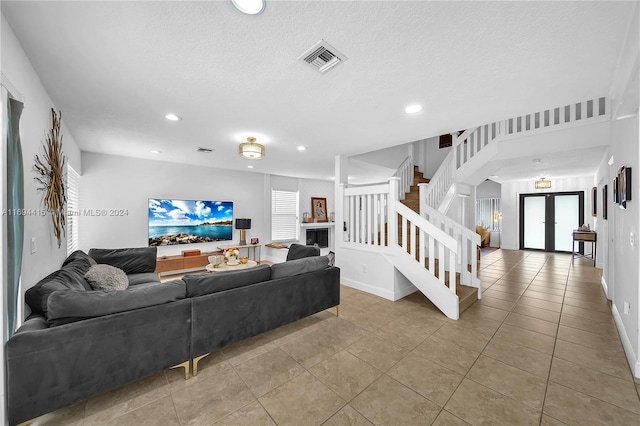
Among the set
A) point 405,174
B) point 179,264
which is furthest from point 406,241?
point 179,264

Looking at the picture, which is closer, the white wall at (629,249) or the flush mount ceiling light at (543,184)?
the white wall at (629,249)

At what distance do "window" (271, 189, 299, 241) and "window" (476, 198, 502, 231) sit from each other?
24.2 ft

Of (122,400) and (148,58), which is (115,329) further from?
(148,58)

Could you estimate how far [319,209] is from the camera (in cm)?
877

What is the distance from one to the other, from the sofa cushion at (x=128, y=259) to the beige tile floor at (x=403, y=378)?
7.86ft

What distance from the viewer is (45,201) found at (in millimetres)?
2436

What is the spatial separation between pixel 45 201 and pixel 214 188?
159 inches

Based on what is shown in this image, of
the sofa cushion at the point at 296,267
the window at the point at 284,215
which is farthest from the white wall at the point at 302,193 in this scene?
the sofa cushion at the point at 296,267

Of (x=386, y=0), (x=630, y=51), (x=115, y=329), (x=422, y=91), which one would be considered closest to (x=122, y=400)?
(x=115, y=329)

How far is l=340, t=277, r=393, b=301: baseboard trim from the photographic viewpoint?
12.9 ft

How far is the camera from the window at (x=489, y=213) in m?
9.98

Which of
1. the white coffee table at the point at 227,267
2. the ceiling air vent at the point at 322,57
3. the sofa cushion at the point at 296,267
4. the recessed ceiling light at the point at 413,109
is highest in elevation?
the recessed ceiling light at the point at 413,109

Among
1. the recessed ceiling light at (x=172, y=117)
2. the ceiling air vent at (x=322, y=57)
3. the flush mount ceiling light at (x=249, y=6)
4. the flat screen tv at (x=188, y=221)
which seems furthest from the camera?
the flat screen tv at (x=188, y=221)

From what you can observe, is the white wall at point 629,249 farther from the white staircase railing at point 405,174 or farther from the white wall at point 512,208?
the white wall at point 512,208
